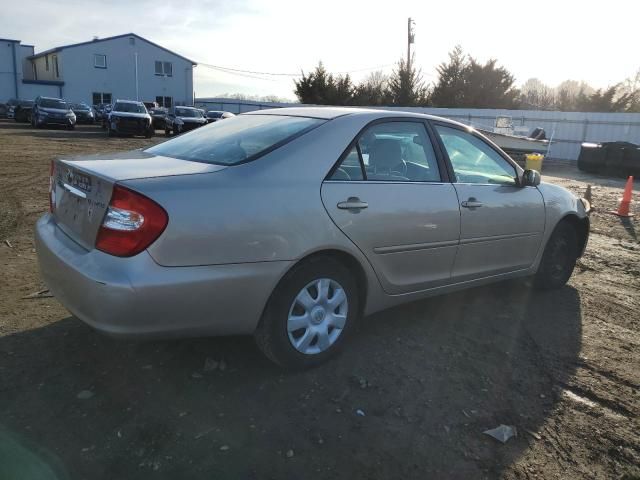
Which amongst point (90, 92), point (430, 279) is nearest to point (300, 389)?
point (430, 279)

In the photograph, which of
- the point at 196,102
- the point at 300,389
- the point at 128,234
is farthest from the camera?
the point at 196,102

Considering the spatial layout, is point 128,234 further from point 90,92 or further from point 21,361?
point 90,92

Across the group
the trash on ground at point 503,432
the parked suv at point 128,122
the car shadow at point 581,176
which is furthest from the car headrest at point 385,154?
the parked suv at point 128,122

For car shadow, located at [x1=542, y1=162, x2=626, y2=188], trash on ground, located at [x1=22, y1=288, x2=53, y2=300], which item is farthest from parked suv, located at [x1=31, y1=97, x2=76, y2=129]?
trash on ground, located at [x1=22, y1=288, x2=53, y2=300]

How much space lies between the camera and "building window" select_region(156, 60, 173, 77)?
5166cm

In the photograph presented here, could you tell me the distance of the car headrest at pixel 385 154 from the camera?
3652 mm

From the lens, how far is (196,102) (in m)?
55.4

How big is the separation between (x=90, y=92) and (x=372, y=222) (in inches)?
2064

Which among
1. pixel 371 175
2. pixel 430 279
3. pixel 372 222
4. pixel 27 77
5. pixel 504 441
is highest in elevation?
pixel 27 77

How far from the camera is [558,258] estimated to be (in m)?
Result: 5.12

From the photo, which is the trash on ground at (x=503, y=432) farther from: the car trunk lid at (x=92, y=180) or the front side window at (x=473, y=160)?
the car trunk lid at (x=92, y=180)

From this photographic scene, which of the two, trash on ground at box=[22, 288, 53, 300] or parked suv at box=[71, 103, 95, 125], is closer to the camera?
trash on ground at box=[22, 288, 53, 300]

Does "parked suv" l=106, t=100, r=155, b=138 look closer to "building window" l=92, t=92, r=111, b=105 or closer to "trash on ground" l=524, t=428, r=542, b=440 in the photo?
"trash on ground" l=524, t=428, r=542, b=440

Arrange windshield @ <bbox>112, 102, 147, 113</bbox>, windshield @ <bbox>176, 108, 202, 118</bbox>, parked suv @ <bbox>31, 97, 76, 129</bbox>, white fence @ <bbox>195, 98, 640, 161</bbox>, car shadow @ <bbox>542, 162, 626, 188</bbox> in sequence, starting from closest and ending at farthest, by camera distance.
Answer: car shadow @ <bbox>542, 162, 626, 188</bbox> < white fence @ <bbox>195, 98, 640, 161</bbox> < windshield @ <bbox>112, 102, 147, 113</bbox> < windshield @ <bbox>176, 108, 202, 118</bbox> < parked suv @ <bbox>31, 97, 76, 129</bbox>
